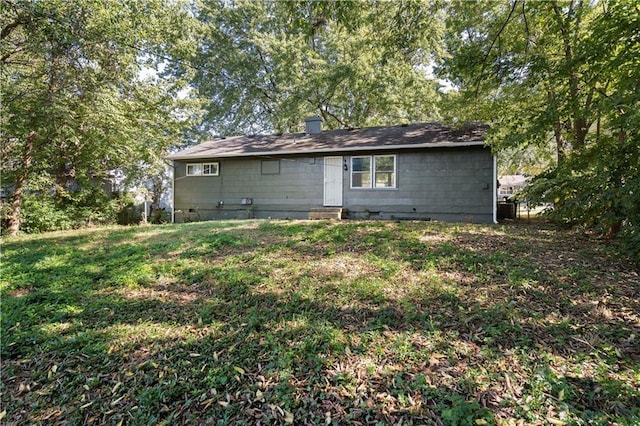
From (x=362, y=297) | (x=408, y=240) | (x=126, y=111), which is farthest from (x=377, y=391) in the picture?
(x=126, y=111)

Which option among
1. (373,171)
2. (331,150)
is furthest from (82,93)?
(373,171)

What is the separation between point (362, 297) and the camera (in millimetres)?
3512

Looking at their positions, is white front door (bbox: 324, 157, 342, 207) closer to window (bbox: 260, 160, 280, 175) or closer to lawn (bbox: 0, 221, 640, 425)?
window (bbox: 260, 160, 280, 175)

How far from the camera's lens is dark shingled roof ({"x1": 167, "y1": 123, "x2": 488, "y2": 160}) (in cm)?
977

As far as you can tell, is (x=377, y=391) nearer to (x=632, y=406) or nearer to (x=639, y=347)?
(x=632, y=406)

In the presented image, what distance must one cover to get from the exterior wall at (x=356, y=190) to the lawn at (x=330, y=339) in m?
4.71

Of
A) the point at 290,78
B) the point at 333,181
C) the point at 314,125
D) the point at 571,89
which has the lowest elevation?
the point at 333,181

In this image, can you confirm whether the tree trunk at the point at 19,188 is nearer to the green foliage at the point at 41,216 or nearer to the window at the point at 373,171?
the green foliage at the point at 41,216

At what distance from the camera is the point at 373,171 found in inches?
419

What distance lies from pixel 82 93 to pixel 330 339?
8850mm

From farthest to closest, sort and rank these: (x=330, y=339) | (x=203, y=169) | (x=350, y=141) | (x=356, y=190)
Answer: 1. (x=203, y=169)
2. (x=350, y=141)
3. (x=356, y=190)
4. (x=330, y=339)

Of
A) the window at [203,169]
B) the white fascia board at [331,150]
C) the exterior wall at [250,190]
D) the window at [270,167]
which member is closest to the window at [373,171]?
the white fascia board at [331,150]

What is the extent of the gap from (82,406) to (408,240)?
478 cm

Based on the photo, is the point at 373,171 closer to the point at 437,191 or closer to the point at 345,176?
the point at 345,176
